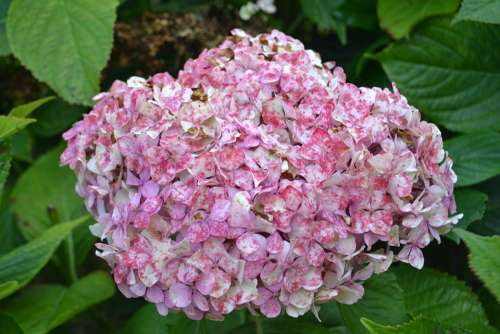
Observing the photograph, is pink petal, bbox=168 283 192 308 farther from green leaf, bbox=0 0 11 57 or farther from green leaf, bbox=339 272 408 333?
green leaf, bbox=0 0 11 57

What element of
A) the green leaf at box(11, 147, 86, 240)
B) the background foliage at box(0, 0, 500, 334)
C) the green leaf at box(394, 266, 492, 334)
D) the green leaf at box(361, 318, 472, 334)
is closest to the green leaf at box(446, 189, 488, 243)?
the background foliage at box(0, 0, 500, 334)

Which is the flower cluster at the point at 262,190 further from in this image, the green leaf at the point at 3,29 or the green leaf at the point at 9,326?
the green leaf at the point at 3,29

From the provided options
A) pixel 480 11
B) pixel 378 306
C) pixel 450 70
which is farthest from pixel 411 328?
pixel 450 70

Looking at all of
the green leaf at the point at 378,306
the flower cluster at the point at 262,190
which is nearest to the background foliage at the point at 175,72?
the green leaf at the point at 378,306

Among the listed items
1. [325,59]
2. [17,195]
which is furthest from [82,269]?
[325,59]

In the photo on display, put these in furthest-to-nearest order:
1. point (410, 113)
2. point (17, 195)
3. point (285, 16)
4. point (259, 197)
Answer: point (285, 16) → point (17, 195) → point (410, 113) → point (259, 197)

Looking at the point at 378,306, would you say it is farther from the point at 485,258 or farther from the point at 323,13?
the point at 323,13

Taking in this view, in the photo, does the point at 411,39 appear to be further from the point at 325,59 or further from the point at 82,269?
the point at 82,269
